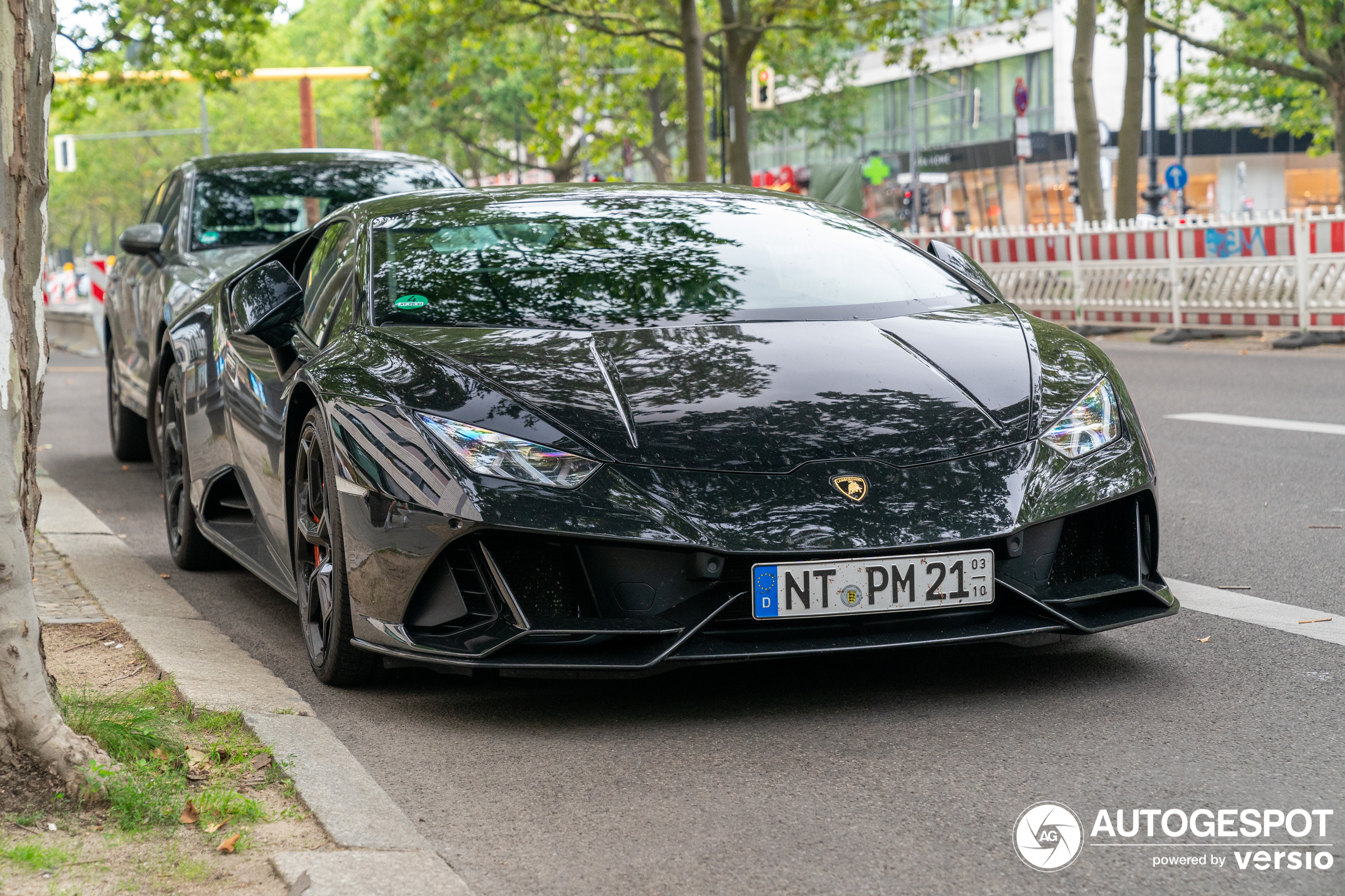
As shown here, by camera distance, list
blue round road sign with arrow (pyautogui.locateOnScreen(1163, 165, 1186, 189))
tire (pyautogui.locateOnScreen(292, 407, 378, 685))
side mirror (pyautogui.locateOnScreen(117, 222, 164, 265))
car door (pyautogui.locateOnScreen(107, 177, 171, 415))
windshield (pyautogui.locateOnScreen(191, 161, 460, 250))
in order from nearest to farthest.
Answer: tire (pyautogui.locateOnScreen(292, 407, 378, 685)) → side mirror (pyautogui.locateOnScreen(117, 222, 164, 265)) → car door (pyautogui.locateOnScreen(107, 177, 171, 415)) → windshield (pyautogui.locateOnScreen(191, 161, 460, 250)) → blue round road sign with arrow (pyautogui.locateOnScreen(1163, 165, 1186, 189))

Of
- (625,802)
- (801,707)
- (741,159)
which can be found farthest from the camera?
(741,159)

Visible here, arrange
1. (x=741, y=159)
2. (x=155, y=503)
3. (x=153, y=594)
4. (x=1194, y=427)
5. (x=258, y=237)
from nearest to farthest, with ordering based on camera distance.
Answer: (x=153, y=594) → (x=155, y=503) → (x=258, y=237) → (x=1194, y=427) → (x=741, y=159)

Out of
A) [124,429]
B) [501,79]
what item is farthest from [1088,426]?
[501,79]

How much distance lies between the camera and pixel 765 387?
3.88 m

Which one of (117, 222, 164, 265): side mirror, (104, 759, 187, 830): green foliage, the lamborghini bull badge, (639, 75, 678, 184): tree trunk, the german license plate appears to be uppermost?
(639, 75, 678, 184): tree trunk

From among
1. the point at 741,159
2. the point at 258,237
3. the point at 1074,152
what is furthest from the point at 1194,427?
the point at 1074,152

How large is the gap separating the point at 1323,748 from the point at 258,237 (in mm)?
6785

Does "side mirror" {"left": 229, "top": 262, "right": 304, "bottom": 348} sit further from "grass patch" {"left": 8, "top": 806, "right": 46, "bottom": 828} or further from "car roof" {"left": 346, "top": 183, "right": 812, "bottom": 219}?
"grass patch" {"left": 8, "top": 806, "right": 46, "bottom": 828}

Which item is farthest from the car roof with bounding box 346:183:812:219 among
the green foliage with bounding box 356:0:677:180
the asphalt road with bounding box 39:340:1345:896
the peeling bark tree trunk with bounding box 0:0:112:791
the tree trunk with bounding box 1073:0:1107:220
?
the green foliage with bounding box 356:0:677:180

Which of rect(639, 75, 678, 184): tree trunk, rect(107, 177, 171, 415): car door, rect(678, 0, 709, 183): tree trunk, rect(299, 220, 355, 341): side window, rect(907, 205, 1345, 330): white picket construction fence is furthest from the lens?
rect(639, 75, 678, 184): tree trunk

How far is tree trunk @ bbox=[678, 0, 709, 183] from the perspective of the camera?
2502cm

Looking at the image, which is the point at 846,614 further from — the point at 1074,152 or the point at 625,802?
the point at 1074,152

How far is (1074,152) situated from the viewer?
49500mm

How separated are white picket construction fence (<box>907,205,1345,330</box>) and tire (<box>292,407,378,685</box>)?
11778mm
